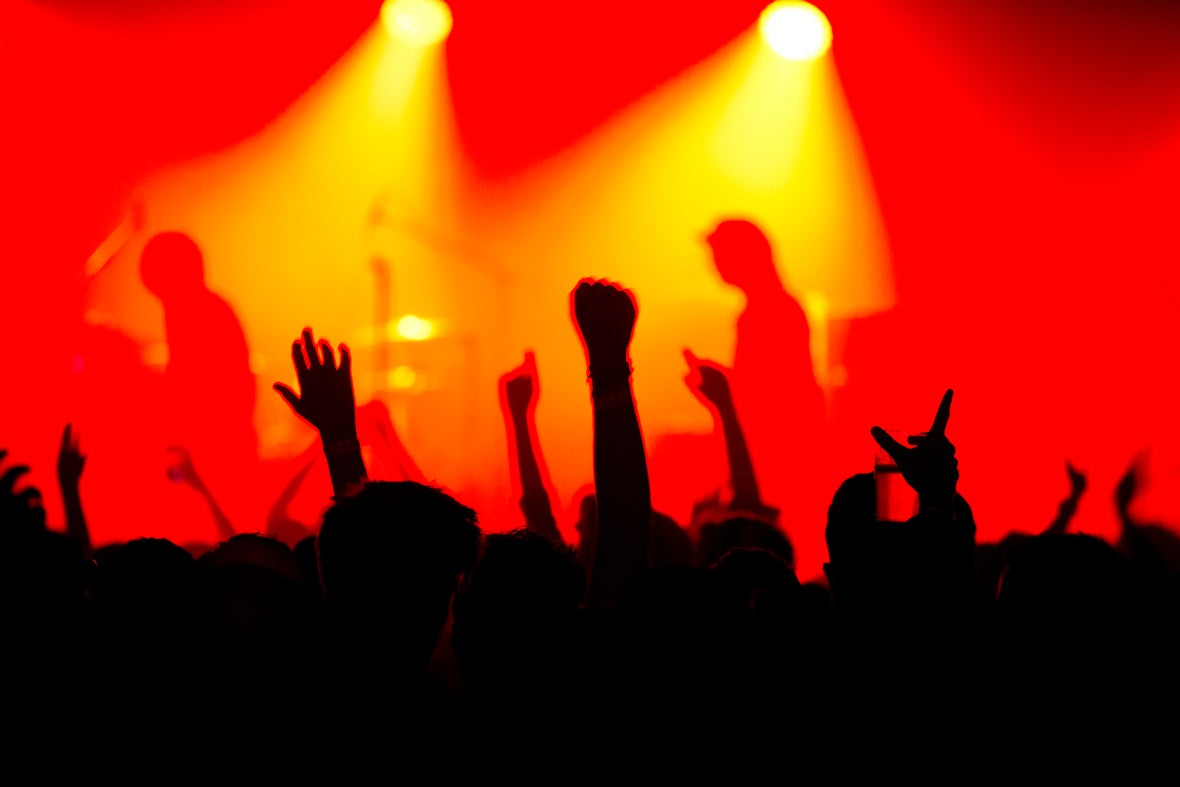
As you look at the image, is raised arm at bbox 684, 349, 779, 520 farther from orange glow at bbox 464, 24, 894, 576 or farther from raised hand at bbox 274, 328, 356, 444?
orange glow at bbox 464, 24, 894, 576

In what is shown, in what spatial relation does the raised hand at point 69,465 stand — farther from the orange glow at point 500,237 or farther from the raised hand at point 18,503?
the orange glow at point 500,237

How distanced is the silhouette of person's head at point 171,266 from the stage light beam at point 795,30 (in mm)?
2723

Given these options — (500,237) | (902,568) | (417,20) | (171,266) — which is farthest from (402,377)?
(902,568)

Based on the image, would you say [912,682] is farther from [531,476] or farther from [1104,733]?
[531,476]

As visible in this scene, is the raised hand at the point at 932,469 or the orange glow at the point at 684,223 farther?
the orange glow at the point at 684,223

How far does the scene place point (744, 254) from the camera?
14.5ft

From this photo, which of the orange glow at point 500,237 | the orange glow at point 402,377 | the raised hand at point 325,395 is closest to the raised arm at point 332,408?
the raised hand at point 325,395

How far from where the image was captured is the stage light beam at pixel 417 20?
4.71 metres

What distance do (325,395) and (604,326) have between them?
54 cm

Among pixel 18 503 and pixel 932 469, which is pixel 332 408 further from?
pixel 932 469

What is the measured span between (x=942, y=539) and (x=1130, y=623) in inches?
9.5

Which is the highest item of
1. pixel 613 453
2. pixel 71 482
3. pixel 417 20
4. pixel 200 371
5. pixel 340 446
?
pixel 417 20

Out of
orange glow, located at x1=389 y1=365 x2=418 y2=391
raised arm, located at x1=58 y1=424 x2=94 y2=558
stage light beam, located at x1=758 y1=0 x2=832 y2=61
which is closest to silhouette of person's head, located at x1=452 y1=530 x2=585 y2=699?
raised arm, located at x1=58 y1=424 x2=94 y2=558

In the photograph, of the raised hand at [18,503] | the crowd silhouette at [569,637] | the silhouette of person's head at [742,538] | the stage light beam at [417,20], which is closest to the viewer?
the crowd silhouette at [569,637]
